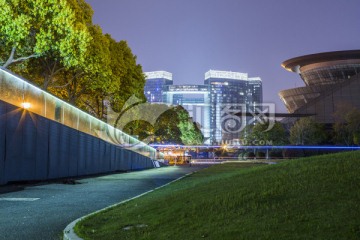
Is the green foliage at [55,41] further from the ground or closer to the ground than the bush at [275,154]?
further from the ground

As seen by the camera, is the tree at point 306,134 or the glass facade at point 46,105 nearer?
the glass facade at point 46,105

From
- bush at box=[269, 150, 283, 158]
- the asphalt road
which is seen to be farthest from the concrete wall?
bush at box=[269, 150, 283, 158]

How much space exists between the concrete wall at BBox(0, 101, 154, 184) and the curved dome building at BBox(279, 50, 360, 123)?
264 ft

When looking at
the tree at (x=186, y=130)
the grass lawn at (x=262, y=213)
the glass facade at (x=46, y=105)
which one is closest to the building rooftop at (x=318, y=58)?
the tree at (x=186, y=130)

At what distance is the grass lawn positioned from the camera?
5.98 meters

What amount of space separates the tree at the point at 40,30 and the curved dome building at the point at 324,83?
8411cm

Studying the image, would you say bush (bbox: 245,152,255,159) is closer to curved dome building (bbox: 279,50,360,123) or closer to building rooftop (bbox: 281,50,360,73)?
curved dome building (bbox: 279,50,360,123)

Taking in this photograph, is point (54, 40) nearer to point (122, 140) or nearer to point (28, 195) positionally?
point (28, 195)

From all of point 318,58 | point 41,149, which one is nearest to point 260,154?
point 318,58

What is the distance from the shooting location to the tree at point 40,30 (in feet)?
74.7

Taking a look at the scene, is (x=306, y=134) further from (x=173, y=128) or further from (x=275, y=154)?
(x=173, y=128)

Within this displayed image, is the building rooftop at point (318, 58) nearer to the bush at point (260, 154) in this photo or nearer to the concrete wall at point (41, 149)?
the bush at point (260, 154)

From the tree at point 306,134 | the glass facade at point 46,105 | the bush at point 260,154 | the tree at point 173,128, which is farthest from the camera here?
the bush at point 260,154

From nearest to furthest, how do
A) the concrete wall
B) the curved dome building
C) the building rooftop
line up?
the concrete wall
the curved dome building
the building rooftop
